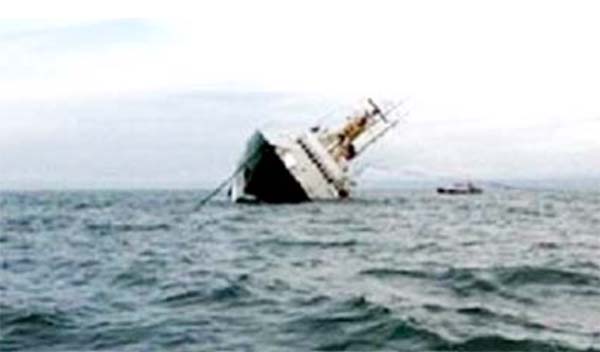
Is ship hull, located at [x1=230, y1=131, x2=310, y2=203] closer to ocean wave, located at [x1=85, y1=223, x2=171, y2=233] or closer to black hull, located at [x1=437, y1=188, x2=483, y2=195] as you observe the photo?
ocean wave, located at [x1=85, y1=223, x2=171, y2=233]

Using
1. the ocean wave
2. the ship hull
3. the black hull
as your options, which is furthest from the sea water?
the black hull

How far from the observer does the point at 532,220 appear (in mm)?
44375

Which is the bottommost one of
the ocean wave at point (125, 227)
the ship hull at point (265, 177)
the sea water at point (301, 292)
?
the sea water at point (301, 292)

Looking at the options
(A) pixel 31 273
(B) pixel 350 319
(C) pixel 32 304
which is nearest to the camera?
(B) pixel 350 319

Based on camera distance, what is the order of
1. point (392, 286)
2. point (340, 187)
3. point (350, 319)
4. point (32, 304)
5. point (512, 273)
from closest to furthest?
point (350, 319) < point (32, 304) < point (392, 286) < point (512, 273) < point (340, 187)

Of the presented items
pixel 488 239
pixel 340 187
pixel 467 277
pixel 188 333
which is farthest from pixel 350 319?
pixel 340 187

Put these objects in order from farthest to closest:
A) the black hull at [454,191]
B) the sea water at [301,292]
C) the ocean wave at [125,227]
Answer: the black hull at [454,191] → the ocean wave at [125,227] → the sea water at [301,292]

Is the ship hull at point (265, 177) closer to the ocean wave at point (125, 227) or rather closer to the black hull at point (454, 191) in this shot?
the ocean wave at point (125, 227)

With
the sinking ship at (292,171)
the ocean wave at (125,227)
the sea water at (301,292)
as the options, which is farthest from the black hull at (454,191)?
the sea water at (301,292)

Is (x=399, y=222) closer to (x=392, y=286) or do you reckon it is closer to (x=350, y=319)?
(x=392, y=286)

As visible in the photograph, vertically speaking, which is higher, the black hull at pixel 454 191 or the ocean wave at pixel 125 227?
the black hull at pixel 454 191

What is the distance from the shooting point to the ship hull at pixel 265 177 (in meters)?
52.4

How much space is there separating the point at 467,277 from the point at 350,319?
508cm

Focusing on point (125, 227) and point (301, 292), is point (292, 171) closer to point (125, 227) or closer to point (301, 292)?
point (125, 227)
